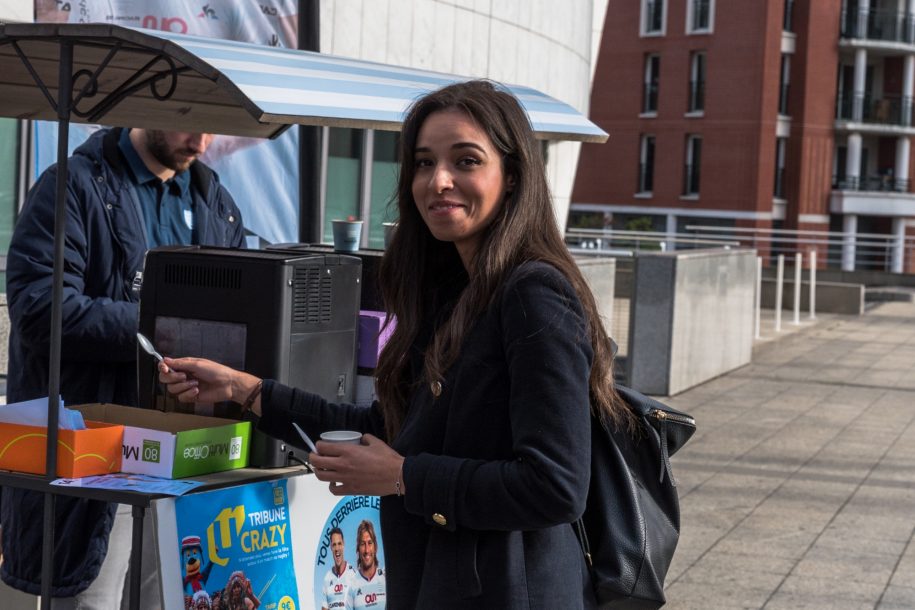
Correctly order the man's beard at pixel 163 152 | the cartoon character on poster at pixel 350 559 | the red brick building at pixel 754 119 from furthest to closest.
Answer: the red brick building at pixel 754 119 → the man's beard at pixel 163 152 → the cartoon character on poster at pixel 350 559

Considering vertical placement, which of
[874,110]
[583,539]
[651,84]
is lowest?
[583,539]

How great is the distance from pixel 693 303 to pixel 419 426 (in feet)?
35.3

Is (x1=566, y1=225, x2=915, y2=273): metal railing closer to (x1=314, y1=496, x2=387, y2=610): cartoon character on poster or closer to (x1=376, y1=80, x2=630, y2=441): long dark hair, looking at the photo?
(x1=314, y1=496, x2=387, y2=610): cartoon character on poster

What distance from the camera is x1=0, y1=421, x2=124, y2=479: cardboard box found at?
3.17 m

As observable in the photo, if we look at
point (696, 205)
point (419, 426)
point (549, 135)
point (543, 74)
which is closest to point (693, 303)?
point (543, 74)

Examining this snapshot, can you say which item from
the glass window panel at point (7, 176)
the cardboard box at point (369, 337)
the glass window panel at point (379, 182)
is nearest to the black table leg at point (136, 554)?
the cardboard box at point (369, 337)

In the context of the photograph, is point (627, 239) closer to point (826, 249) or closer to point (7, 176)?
point (826, 249)

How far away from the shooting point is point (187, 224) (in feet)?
14.5

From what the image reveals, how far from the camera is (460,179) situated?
263cm

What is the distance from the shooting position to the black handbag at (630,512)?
9.07 ft

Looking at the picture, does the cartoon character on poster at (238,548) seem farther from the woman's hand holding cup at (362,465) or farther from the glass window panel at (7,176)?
the glass window panel at (7,176)

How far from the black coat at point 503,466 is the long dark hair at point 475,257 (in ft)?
0.14

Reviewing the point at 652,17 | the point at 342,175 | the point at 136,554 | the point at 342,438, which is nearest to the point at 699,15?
the point at 652,17

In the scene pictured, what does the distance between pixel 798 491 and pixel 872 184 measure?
4444 cm
